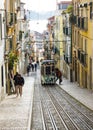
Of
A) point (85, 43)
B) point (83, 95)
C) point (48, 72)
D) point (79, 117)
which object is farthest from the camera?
point (48, 72)

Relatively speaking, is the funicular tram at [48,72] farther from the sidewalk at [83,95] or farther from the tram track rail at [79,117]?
the tram track rail at [79,117]

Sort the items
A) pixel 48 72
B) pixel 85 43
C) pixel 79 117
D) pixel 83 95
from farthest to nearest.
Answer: pixel 48 72 → pixel 85 43 → pixel 83 95 → pixel 79 117

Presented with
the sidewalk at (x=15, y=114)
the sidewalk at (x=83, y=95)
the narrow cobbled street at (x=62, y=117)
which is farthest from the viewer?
the sidewalk at (x=83, y=95)

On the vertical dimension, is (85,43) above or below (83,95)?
above

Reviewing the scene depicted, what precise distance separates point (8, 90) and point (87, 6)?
12.9 meters

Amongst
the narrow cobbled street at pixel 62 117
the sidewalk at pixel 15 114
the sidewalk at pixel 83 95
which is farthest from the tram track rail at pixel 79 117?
the sidewalk at pixel 15 114

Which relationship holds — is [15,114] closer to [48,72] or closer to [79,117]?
[79,117]

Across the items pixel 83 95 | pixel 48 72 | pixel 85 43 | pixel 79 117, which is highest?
pixel 85 43

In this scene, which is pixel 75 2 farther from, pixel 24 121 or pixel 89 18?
pixel 24 121

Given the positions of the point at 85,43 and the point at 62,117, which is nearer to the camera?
the point at 62,117

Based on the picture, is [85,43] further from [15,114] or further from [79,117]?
[15,114]

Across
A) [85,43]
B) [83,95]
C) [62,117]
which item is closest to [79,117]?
[62,117]

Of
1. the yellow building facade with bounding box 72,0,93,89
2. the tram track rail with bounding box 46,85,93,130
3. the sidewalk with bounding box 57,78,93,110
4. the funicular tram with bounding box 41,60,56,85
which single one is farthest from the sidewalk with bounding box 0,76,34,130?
the funicular tram with bounding box 41,60,56,85

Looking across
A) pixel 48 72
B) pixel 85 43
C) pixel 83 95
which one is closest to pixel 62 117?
pixel 83 95
